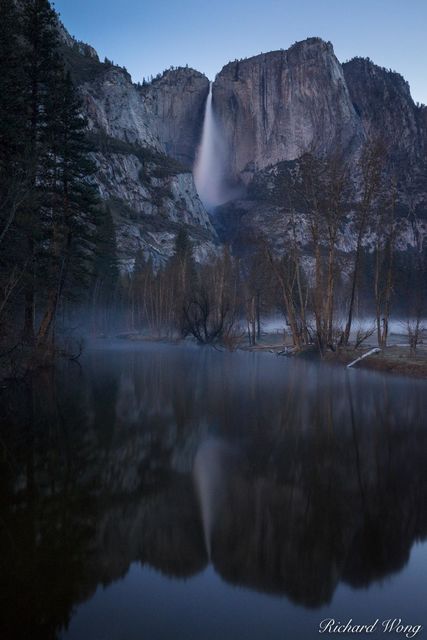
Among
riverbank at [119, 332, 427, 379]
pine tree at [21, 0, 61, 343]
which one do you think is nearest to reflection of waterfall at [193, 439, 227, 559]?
riverbank at [119, 332, 427, 379]

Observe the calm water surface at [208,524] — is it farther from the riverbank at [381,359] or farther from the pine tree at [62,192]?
the pine tree at [62,192]

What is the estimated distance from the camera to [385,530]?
5.86 m

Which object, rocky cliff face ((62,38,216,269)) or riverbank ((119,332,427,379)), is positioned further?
rocky cliff face ((62,38,216,269))

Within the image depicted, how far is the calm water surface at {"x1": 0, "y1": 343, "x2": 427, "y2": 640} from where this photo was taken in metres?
4.27

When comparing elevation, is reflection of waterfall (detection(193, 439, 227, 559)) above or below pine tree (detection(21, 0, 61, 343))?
below

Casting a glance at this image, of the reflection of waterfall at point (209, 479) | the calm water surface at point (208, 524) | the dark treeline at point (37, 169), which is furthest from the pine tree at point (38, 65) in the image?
the reflection of waterfall at point (209, 479)

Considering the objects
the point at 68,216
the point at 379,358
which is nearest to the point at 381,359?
the point at 379,358

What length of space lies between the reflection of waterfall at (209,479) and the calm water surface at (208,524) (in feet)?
0.11

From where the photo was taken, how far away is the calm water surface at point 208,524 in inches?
168

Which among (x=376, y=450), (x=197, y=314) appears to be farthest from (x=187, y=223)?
(x=376, y=450)

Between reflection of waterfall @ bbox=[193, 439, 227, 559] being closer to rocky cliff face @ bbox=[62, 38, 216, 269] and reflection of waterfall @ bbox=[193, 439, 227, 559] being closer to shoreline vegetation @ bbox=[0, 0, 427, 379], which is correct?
shoreline vegetation @ bbox=[0, 0, 427, 379]

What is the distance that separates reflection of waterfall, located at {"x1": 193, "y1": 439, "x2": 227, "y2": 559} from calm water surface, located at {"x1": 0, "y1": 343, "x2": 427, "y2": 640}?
0.11ft

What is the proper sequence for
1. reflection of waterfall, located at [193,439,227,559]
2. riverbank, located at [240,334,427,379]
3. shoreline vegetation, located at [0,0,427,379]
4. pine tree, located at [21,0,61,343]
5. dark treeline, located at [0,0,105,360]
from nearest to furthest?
→ reflection of waterfall, located at [193,439,227,559], dark treeline, located at [0,0,105,360], shoreline vegetation, located at [0,0,427,379], riverbank, located at [240,334,427,379], pine tree, located at [21,0,61,343]

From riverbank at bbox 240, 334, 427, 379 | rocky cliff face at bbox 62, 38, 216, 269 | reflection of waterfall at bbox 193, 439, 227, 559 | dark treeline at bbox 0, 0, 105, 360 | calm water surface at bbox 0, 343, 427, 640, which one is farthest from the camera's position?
rocky cliff face at bbox 62, 38, 216, 269
